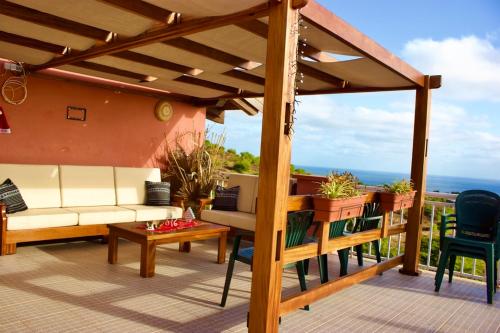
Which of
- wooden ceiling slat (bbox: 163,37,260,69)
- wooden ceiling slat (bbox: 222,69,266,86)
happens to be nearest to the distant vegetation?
wooden ceiling slat (bbox: 222,69,266,86)

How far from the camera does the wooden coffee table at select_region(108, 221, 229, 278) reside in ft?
14.4

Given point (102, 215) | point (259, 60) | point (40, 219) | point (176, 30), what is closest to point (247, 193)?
point (102, 215)

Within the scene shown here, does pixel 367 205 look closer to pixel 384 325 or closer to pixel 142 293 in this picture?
pixel 384 325

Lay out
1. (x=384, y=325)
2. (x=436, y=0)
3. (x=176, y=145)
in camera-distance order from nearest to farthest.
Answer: (x=384, y=325)
(x=176, y=145)
(x=436, y=0)

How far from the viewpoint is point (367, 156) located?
22.6 m

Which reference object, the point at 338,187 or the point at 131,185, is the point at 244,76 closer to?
the point at 131,185

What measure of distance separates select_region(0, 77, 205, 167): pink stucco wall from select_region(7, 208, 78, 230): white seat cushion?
3.84 ft

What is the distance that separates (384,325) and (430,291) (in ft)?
4.53

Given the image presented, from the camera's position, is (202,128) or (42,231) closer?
(42,231)

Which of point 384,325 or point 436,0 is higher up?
point 436,0

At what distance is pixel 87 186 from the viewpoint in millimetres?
6168

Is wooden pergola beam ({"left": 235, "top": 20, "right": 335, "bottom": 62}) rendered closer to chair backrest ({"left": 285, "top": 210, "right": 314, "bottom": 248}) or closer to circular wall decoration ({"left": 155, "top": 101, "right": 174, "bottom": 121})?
chair backrest ({"left": 285, "top": 210, "right": 314, "bottom": 248})

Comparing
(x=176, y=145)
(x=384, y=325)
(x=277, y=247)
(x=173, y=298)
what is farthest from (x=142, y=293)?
(x=176, y=145)

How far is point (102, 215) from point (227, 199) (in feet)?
6.14
